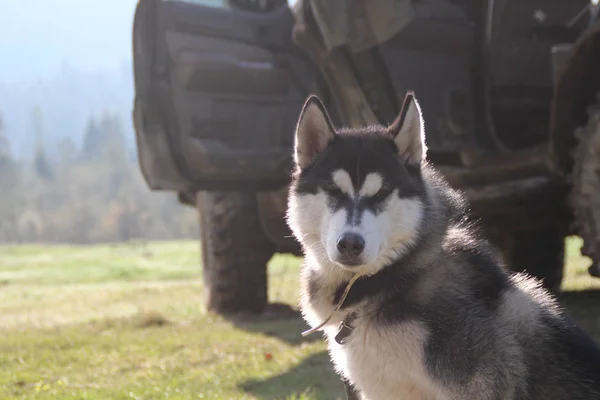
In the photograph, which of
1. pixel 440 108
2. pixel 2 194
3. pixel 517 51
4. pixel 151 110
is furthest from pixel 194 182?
pixel 2 194

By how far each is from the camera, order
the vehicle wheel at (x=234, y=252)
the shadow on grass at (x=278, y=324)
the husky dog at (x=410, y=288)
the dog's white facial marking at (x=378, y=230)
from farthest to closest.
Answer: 1. the vehicle wheel at (x=234, y=252)
2. the shadow on grass at (x=278, y=324)
3. the dog's white facial marking at (x=378, y=230)
4. the husky dog at (x=410, y=288)

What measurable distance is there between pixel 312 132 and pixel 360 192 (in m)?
0.46

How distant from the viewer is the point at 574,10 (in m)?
6.33

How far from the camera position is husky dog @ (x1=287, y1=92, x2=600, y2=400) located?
2744 mm

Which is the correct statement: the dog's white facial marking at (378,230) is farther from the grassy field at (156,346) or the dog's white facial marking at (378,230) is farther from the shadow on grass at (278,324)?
the shadow on grass at (278,324)

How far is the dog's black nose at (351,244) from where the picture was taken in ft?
9.24

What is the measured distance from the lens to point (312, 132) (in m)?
3.29

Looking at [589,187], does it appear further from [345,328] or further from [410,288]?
[345,328]

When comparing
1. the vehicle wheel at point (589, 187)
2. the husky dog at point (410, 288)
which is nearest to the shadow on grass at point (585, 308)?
the vehicle wheel at point (589, 187)

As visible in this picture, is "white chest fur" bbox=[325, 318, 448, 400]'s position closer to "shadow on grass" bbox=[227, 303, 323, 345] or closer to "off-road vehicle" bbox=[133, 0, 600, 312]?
"off-road vehicle" bbox=[133, 0, 600, 312]

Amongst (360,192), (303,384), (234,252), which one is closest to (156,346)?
(234,252)

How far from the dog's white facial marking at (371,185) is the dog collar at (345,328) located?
550 millimetres

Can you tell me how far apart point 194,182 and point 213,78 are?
115 cm

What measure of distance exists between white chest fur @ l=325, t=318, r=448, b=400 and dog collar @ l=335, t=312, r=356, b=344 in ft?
0.08
